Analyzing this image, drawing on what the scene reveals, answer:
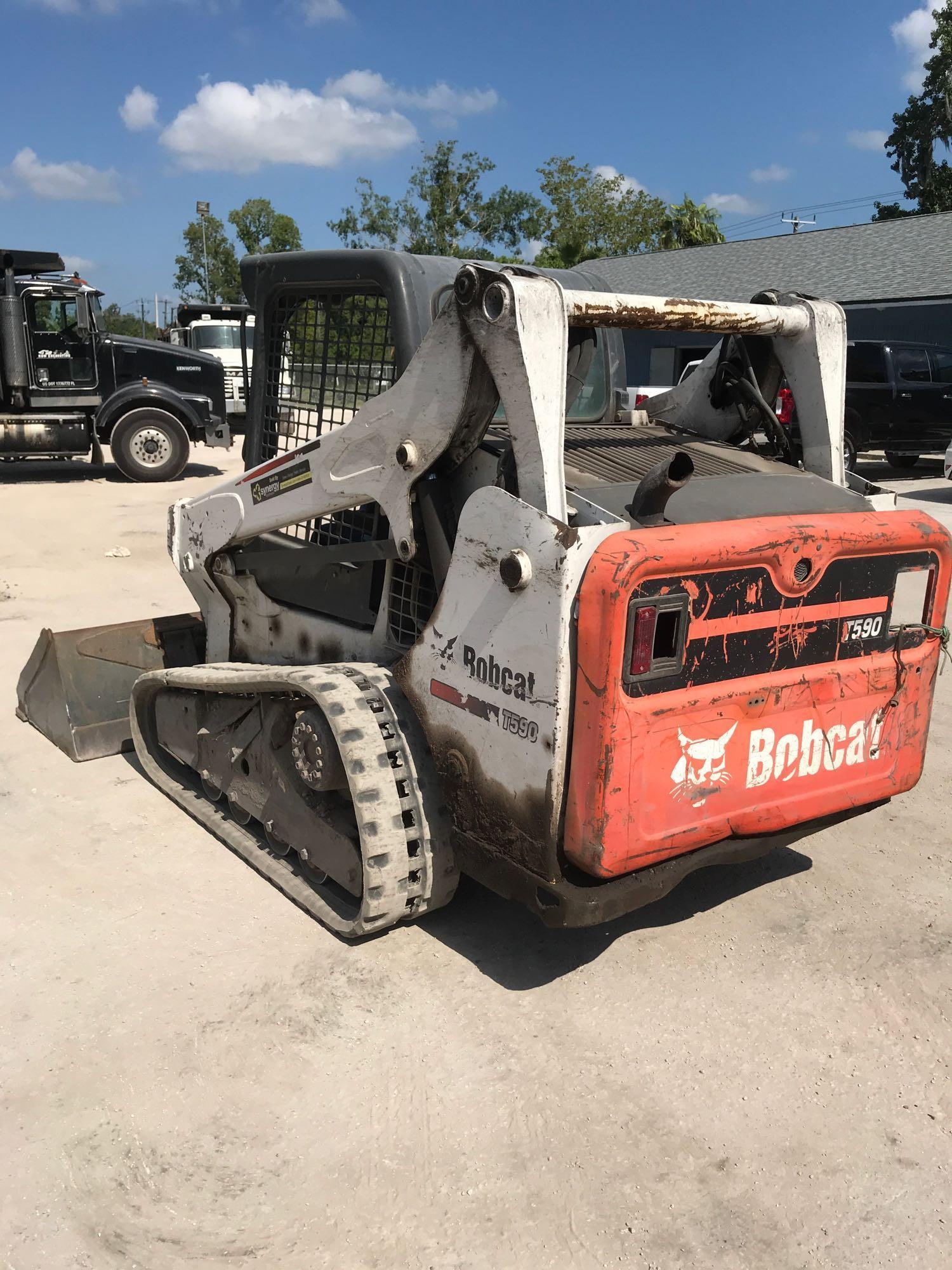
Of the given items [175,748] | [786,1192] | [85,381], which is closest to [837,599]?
[786,1192]

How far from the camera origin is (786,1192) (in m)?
2.48

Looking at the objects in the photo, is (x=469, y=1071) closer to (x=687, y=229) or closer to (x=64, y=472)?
(x=64, y=472)

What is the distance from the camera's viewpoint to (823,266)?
90.1ft

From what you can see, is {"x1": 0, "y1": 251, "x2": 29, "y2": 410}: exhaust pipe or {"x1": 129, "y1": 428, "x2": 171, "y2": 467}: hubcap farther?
{"x1": 129, "y1": 428, "x2": 171, "y2": 467}: hubcap

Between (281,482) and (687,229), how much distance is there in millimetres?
47958

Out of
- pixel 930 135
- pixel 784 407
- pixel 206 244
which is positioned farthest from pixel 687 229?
pixel 784 407

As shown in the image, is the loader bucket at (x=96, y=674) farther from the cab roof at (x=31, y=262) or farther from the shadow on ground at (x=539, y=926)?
the cab roof at (x=31, y=262)

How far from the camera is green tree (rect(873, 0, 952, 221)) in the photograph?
155 ft

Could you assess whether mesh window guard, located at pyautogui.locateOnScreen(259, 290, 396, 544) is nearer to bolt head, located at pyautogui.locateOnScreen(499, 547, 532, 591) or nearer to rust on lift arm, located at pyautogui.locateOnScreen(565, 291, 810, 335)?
rust on lift arm, located at pyautogui.locateOnScreen(565, 291, 810, 335)

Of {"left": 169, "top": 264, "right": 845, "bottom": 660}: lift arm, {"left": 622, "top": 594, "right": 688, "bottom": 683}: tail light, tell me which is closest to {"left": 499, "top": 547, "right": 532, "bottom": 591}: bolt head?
{"left": 169, "top": 264, "right": 845, "bottom": 660}: lift arm

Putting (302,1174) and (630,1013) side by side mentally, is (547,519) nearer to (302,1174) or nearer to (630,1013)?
(630,1013)

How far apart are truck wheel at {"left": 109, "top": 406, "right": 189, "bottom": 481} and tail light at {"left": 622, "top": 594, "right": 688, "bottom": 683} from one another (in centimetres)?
1311

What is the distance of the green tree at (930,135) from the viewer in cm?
4712

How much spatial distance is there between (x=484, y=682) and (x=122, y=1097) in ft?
4.64
